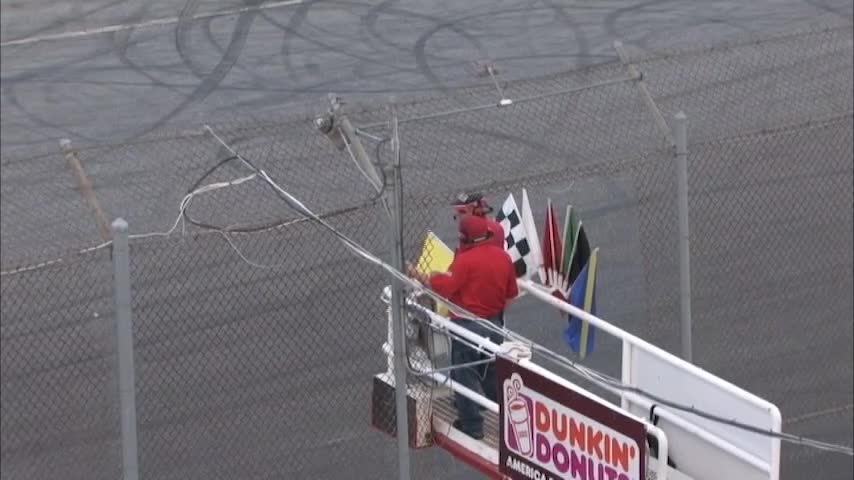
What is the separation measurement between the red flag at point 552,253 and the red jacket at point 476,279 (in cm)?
51

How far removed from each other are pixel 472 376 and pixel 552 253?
0.85 m

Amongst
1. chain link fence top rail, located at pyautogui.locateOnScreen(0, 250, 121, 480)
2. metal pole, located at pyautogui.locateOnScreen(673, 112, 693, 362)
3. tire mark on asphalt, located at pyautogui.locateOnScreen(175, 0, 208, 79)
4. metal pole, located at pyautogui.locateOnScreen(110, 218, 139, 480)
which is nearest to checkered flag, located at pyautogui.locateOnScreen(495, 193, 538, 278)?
metal pole, located at pyautogui.locateOnScreen(673, 112, 693, 362)

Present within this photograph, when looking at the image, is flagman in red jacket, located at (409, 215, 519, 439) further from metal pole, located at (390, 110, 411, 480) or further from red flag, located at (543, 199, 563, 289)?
red flag, located at (543, 199, 563, 289)

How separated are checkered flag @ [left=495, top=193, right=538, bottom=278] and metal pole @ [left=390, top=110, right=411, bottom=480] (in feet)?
3.63

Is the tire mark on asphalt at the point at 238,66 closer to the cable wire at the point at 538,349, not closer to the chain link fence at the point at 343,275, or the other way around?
the chain link fence at the point at 343,275

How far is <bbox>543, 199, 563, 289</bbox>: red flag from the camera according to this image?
8234 mm

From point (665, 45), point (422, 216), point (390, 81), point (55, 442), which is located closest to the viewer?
point (55, 442)

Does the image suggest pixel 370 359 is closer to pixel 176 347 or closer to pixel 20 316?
pixel 176 347

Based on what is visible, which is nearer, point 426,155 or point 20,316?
point 20,316

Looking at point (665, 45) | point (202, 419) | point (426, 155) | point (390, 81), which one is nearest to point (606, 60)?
point (665, 45)

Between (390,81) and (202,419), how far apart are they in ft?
18.9

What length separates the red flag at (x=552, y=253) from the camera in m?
8.23

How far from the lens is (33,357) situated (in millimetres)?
8586

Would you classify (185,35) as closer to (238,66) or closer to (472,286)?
(238,66)
